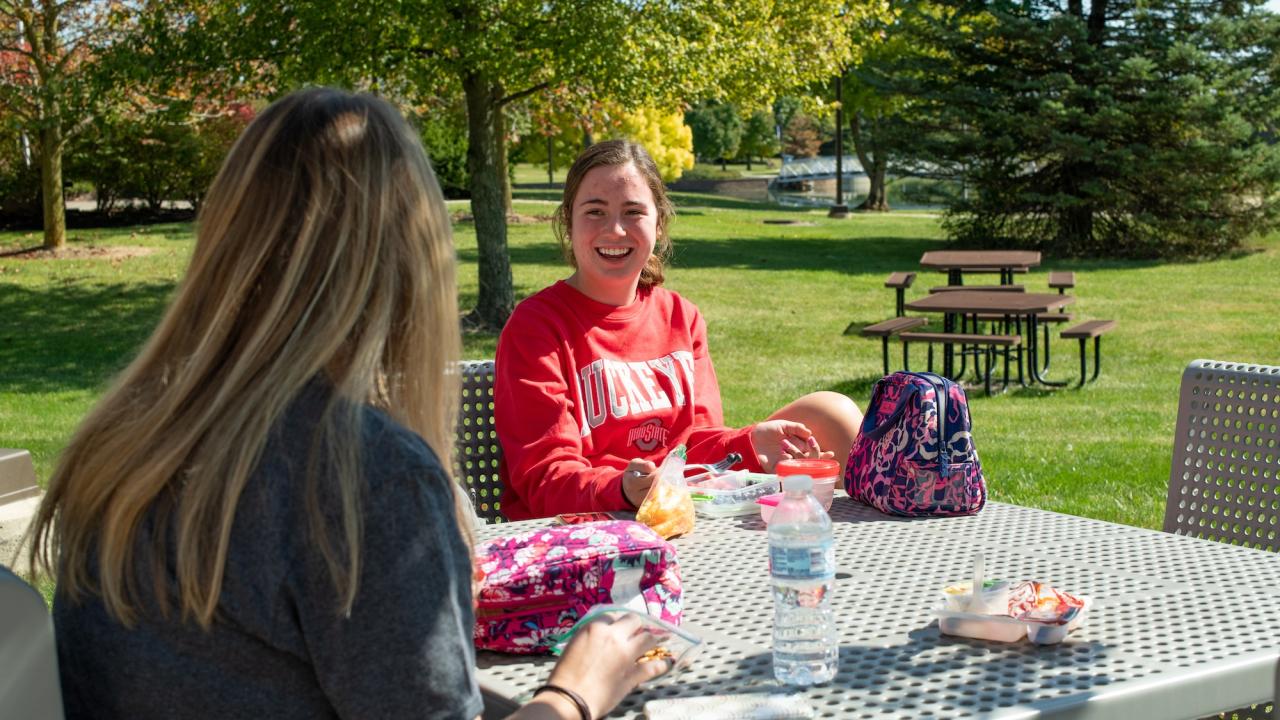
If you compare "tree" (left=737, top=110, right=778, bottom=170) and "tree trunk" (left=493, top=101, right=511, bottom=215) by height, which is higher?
"tree" (left=737, top=110, right=778, bottom=170)

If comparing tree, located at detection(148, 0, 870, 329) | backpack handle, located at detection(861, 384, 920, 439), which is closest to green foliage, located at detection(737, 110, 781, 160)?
tree, located at detection(148, 0, 870, 329)

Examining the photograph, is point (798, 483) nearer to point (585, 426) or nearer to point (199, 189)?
point (585, 426)

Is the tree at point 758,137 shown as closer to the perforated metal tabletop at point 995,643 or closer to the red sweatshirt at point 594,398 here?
the red sweatshirt at point 594,398

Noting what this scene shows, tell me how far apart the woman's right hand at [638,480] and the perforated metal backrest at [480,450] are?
2.24 ft

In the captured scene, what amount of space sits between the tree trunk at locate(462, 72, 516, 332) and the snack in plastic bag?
38.1ft

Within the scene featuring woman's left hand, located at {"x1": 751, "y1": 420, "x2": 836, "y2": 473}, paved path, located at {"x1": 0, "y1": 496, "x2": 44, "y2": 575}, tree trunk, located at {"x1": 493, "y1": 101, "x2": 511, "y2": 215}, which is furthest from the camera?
tree trunk, located at {"x1": 493, "y1": 101, "x2": 511, "y2": 215}

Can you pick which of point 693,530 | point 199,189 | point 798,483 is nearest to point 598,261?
point 693,530

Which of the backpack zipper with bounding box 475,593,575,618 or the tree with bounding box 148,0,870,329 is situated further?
the tree with bounding box 148,0,870,329

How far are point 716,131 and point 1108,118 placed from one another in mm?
50211

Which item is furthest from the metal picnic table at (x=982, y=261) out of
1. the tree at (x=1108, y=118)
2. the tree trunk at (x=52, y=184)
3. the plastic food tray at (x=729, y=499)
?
the tree trunk at (x=52, y=184)

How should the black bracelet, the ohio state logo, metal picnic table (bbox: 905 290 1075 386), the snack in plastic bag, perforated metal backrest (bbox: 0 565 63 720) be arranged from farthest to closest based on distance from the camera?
metal picnic table (bbox: 905 290 1075 386) → the ohio state logo → the snack in plastic bag → the black bracelet → perforated metal backrest (bbox: 0 565 63 720)

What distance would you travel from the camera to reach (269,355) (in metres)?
1.48

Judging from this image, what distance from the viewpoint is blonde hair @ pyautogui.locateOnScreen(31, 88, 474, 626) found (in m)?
1.42

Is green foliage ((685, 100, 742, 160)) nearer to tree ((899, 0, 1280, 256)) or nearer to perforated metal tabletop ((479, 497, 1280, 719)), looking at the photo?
tree ((899, 0, 1280, 256))
